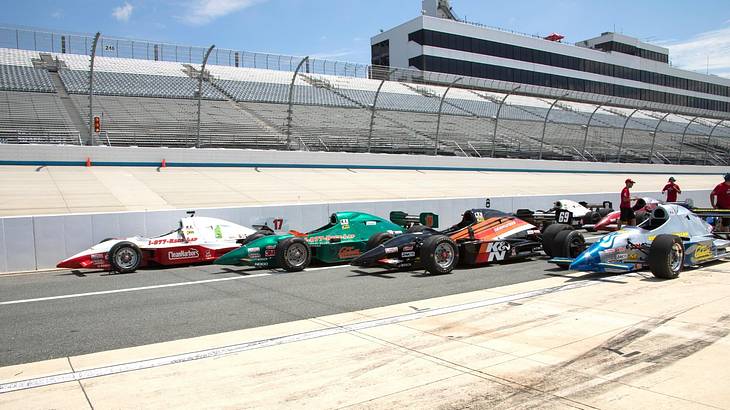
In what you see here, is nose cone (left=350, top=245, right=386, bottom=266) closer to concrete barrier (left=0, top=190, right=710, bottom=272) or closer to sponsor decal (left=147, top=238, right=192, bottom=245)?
sponsor decal (left=147, top=238, right=192, bottom=245)

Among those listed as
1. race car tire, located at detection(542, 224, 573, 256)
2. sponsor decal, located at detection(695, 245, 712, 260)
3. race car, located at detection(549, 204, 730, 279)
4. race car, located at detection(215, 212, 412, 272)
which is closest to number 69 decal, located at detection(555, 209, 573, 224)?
race car tire, located at detection(542, 224, 573, 256)

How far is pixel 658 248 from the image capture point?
9195 millimetres

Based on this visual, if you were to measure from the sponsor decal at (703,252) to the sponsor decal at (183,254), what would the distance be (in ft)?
32.5

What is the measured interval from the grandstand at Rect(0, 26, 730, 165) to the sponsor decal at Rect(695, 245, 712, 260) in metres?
17.1

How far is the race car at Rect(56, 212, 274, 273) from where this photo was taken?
1135cm

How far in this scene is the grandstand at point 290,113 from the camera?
2492 cm

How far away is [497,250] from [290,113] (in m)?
15.4

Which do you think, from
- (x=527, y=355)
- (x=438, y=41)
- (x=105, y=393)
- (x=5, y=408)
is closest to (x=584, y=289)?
(x=527, y=355)

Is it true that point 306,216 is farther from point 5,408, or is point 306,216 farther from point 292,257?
point 5,408

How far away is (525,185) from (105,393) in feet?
84.9

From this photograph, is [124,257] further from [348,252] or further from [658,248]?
[658,248]

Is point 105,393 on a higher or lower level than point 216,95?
lower

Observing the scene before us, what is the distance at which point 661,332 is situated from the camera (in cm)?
609

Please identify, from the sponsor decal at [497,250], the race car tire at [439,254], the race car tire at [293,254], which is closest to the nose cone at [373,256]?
the race car tire at [439,254]
